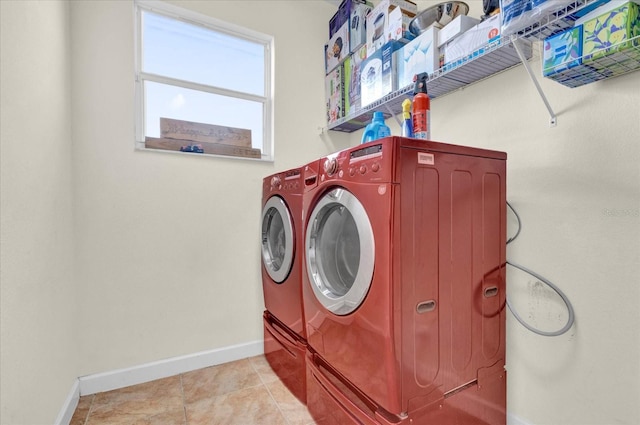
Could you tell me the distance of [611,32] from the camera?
89 cm

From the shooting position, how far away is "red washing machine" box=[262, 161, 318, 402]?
5.22 ft

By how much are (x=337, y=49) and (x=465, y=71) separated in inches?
47.6

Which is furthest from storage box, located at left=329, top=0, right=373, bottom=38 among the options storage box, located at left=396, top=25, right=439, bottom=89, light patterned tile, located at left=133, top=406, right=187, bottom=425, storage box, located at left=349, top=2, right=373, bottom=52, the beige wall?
light patterned tile, located at left=133, top=406, right=187, bottom=425

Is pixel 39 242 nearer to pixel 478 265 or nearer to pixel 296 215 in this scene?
pixel 296 215

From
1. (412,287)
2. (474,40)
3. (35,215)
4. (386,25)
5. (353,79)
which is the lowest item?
(412,287)

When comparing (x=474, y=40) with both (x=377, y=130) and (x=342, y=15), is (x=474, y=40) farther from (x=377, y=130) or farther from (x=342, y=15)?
(x=342, y=15)

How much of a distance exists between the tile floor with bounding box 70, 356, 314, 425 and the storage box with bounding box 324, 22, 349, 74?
230 centimetres

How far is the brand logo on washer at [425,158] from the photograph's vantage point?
101 cm

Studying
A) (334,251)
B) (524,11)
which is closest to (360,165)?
(334,251)

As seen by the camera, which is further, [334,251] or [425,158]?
[334,251]

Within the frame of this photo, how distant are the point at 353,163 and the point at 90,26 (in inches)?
71.5

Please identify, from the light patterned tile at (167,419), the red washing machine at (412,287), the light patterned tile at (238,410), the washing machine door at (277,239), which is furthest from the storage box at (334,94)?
the light patterned tile at (167,419)

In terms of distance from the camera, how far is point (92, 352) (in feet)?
5.72

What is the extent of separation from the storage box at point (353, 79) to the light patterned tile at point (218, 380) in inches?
74.5
